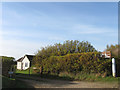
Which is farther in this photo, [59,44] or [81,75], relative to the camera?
[59,44]

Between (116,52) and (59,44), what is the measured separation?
1751 centimetres

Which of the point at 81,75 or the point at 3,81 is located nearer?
the point at 3,81

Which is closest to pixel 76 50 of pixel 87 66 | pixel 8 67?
pixel 87 66

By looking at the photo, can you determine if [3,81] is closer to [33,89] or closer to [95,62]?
[33,89]

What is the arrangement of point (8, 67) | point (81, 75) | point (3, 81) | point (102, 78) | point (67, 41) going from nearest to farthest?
point (3, 81), point (8, 67), point (102, 78), point (81, 75), point (67, 41)

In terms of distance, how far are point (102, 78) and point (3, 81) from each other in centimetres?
854

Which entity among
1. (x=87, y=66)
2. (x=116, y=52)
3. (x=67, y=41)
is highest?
(x=67, y=41)

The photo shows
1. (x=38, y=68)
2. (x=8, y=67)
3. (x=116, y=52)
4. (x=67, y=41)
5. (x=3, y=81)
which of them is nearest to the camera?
(x=116, y=52)

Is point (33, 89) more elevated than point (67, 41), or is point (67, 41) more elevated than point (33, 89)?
point (67, 41)

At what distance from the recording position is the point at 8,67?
10.8 metres

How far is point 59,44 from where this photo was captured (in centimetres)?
2427

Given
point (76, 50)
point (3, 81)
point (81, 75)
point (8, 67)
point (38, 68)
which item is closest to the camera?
point (3, 81)

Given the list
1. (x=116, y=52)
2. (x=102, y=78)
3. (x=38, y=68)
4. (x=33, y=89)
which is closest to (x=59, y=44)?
(x=38, y=68)

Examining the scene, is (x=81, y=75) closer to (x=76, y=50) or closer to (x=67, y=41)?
(x=76, y=50)
